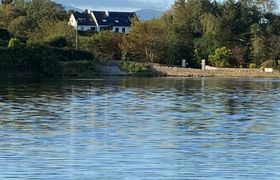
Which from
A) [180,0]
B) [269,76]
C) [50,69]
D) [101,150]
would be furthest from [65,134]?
[180,0]

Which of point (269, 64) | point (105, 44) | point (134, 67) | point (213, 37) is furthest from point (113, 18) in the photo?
point (269, 64)

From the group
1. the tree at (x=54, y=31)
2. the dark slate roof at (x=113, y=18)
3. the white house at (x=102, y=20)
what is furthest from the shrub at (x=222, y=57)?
the dark slate roof at (x=113, y=18)

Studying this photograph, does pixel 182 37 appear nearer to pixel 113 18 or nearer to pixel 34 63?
pixel 34 63

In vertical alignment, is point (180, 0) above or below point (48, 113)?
above

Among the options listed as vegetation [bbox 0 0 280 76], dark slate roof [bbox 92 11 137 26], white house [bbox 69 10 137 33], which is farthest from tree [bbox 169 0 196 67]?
dark slate roof [bbox 92 11 137 26]

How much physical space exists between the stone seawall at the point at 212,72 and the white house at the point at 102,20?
33.1 meters

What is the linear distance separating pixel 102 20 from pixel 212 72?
39.2m

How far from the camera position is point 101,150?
18344mm

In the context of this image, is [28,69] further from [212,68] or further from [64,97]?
[64,97]

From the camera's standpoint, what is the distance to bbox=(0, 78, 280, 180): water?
15.5m

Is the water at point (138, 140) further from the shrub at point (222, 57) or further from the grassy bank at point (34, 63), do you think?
the shrub at point (222, 57)

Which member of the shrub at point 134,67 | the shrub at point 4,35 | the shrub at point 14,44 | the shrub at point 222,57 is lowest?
the shrub at point 134,67

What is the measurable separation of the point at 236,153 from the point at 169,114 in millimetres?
11194

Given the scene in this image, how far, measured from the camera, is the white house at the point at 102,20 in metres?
117
